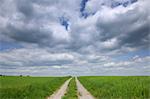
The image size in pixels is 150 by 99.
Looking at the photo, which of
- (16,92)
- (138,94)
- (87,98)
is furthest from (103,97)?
(16,92)

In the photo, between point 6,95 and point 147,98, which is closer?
point 147,98

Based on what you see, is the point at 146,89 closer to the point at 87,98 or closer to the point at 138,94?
the point at 138,94

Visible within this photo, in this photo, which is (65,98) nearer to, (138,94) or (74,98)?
(74,98)

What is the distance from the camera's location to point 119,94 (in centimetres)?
1944

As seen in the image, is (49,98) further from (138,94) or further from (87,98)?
(138,94)

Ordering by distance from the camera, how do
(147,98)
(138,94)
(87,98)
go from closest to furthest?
1. (147,98)
2. (138,94)
3. (87,98)

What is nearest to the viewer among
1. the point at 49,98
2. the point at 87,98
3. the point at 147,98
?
the point at 147,98

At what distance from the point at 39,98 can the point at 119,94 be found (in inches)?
282

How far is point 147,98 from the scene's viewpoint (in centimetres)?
1658

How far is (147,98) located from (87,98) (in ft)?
17.6

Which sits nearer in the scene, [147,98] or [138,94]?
[147,98]

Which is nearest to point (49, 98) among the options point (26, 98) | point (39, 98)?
point (39, 98)

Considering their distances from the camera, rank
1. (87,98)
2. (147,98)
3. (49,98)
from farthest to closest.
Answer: (49,98)
(87,98)
(147,98)

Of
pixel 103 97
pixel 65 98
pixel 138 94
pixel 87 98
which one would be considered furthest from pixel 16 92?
pixel 138 94
